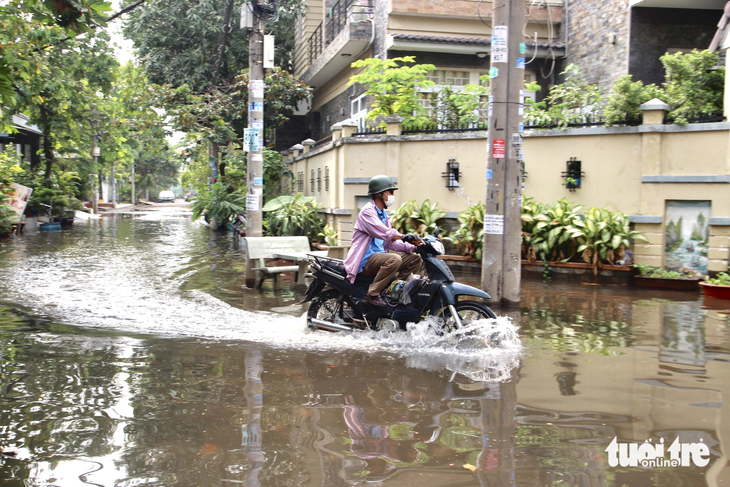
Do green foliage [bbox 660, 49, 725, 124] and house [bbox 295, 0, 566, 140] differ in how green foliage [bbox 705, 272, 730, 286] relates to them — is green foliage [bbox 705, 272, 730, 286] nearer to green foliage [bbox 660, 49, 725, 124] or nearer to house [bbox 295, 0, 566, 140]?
green foliage [bbox 660, 49, 725, 124]

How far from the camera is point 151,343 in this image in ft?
24.0

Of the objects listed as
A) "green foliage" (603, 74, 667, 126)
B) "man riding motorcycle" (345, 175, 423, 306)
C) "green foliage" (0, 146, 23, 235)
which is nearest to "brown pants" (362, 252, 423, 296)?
"man riding motorcycle" (345, 175, 423, 306)

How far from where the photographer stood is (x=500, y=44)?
9281 mm

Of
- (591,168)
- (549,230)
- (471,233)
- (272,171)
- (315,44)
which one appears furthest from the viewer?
(315,44)

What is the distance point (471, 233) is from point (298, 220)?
5.42 m

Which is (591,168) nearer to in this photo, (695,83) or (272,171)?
(695,83)

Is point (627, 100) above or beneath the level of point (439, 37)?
beneath

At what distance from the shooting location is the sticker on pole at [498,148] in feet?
30.8

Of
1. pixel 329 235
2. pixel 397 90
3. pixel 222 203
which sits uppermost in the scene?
pixel 397 90

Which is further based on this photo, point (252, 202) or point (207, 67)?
point (207, 67)

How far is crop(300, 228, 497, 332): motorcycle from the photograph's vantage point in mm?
6992

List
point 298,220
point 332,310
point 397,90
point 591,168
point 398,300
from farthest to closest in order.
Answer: point 298,220 → point 397,90 → point 591,168 → point 332,310 → point 398,300

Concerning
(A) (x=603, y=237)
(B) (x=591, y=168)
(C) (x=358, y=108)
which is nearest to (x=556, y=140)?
(B) (x=591, y=168)

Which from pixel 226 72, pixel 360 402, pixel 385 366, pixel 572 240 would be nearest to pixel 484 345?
pixel 385 366
